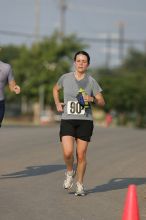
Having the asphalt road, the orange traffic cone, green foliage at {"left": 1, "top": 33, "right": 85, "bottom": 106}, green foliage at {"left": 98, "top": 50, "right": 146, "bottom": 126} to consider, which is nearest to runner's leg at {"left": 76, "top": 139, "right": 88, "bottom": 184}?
the asphalt road

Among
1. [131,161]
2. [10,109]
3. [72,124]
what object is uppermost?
[72,124]

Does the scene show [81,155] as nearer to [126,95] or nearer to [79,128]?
[79,128]

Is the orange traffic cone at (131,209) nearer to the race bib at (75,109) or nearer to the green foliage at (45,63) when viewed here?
the race bib at (75,109)

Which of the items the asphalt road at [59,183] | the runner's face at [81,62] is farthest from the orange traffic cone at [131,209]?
the runner's face at [81,62]

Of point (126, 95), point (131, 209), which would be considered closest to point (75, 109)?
point (131, 209)

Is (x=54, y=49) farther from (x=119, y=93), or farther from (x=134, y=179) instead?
(x=134, y=179)

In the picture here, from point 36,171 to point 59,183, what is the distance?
72.3 inches

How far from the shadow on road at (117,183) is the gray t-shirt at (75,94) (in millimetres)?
1127

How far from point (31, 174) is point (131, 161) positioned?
3.86m

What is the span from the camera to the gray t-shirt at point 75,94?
10.4 meters

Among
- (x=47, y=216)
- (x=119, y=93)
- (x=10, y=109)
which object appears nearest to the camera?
(x=47, y=216)

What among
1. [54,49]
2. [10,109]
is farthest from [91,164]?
[10,109]

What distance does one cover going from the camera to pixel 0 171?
13109mm

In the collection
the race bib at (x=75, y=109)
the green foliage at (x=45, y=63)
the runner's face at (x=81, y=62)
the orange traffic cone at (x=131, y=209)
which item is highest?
the runner's face at (x=81, y=62)
